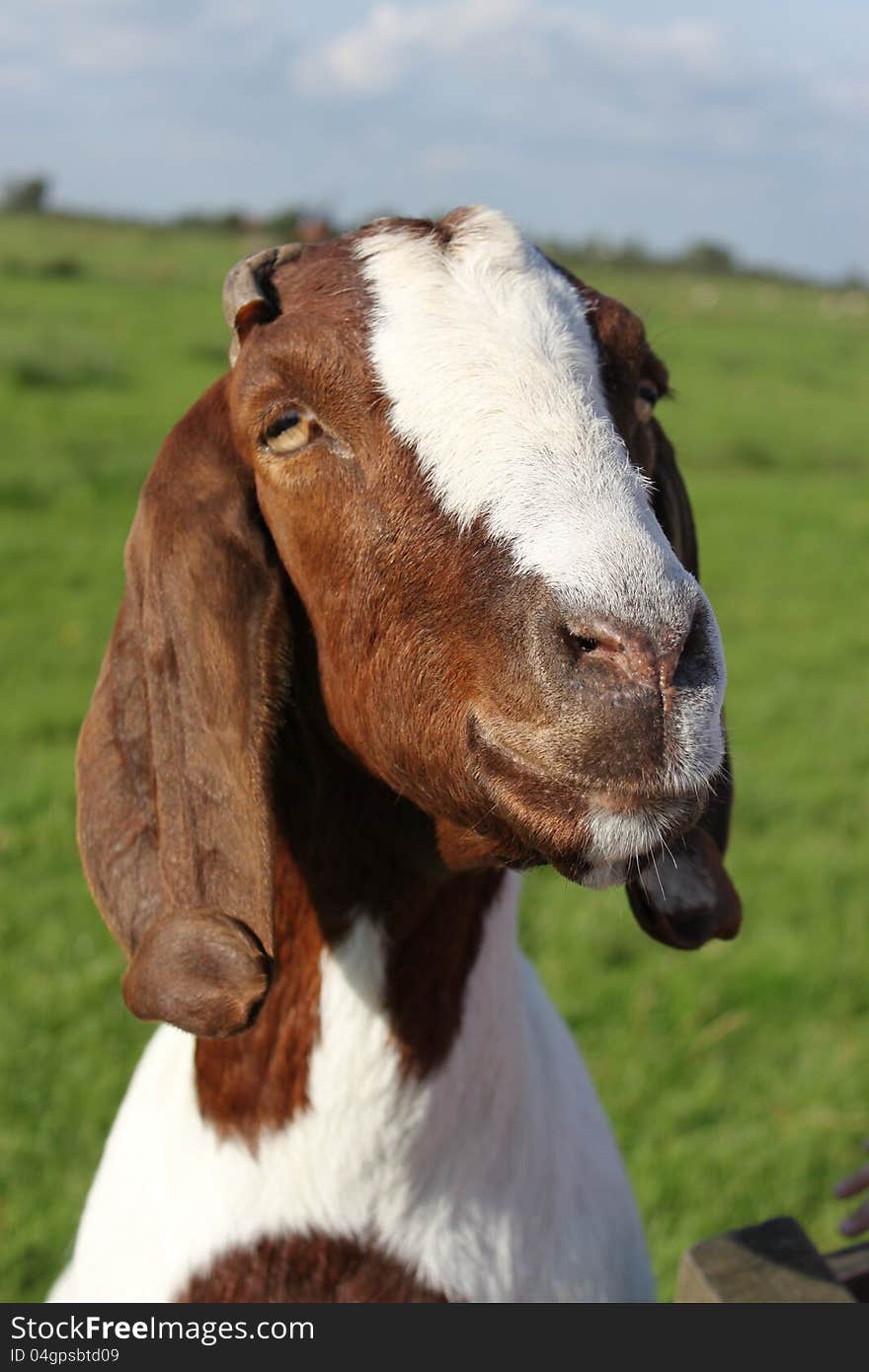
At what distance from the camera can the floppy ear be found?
7.75 feet

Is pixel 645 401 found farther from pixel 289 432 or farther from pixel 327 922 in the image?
pixel 327 922

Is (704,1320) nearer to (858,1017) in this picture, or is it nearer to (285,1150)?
(285,1150)

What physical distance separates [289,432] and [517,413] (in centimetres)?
39

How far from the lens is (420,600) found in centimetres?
200

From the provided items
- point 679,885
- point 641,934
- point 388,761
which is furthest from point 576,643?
point 641,934

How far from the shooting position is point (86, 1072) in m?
4.75

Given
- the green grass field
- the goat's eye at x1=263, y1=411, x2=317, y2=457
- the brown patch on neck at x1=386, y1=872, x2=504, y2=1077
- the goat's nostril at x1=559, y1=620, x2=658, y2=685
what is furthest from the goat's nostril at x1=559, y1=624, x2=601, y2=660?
the green grass field

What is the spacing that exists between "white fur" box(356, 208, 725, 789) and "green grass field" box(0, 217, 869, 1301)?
64 centimetres

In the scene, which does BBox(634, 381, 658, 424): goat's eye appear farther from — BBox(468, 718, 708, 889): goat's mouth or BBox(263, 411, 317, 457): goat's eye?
BBox(468, 718, 708, 889): goat's mouth

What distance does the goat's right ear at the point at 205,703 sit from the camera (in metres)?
2.18

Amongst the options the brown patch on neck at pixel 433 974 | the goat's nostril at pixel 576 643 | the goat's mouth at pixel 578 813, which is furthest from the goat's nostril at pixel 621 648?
the brown patch on neck at pixel 433 974

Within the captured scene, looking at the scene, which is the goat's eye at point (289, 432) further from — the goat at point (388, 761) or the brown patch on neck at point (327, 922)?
the brown patch on neck at point (327, 922)

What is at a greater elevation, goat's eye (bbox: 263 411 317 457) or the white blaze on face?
the white blaze on face

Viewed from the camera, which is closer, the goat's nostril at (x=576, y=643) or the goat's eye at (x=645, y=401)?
the goat's nostril at (x=576, y=643)
